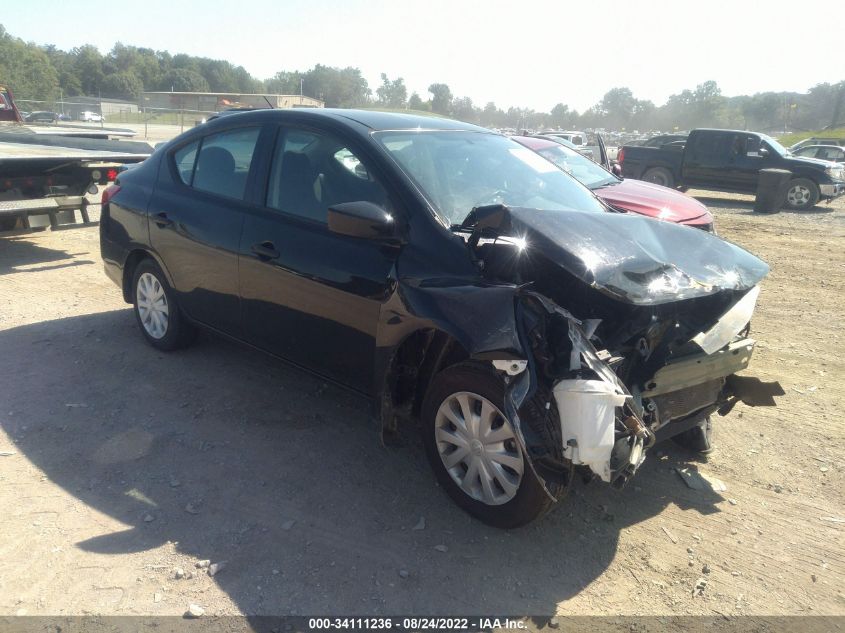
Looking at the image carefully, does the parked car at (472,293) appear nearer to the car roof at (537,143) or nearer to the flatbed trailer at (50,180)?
the flatbed trailer at (50,180)

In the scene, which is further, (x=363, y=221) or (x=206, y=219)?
(x=206, y=219)

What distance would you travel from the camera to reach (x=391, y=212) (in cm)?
346

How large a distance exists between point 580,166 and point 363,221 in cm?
682

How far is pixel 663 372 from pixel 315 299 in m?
1.93

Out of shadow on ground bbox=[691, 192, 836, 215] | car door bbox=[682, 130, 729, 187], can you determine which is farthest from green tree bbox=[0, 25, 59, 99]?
shadow on ground bbox=[691, 192, 836, 215]

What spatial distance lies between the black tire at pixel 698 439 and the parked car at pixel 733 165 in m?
15.2

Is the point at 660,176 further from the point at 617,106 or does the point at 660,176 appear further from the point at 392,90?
the point at 617,106

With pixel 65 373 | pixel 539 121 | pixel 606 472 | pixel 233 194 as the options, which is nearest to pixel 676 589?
pixel 606 472

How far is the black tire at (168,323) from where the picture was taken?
500cm

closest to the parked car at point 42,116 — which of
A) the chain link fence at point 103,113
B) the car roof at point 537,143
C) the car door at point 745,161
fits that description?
the chain link fence at point 103,113

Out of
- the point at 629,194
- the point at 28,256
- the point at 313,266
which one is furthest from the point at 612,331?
the point at 28,256

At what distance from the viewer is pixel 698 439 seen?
3.94 metres

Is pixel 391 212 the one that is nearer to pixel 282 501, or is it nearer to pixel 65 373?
pixel 282 501

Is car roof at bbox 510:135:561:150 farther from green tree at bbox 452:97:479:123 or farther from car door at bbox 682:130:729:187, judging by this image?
green tree at bbox 452:97:479:123
